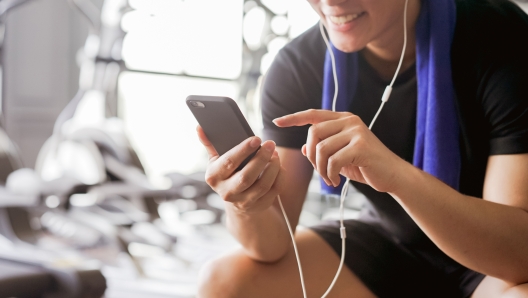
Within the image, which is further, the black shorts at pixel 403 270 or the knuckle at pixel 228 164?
the black shorts at pixel 403 270

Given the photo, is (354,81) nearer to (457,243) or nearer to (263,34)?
(457,243)

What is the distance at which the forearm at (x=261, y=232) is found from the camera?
933 millimetres

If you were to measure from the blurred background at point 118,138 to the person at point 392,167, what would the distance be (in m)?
0.46

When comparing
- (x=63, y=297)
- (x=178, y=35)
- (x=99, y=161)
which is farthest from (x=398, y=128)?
(x=178, y=35)

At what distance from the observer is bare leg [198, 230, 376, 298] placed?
970 millimetres

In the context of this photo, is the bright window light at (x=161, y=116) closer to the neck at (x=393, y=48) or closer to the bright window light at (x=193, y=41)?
the bright window light at (x=193, y=41)

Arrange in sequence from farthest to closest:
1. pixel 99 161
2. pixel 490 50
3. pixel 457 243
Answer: pixel 99 161, pixel 490 50, pixel 457 243

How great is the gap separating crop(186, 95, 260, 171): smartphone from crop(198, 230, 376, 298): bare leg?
262 millimetres

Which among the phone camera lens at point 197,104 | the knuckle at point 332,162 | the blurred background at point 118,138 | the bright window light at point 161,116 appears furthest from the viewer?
the bright window light at point 161,116

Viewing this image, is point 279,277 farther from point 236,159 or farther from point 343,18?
point 343,18

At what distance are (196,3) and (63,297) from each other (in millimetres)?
3078

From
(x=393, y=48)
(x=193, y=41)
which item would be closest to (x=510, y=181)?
(x=393, y=48)

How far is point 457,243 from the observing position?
0.79m

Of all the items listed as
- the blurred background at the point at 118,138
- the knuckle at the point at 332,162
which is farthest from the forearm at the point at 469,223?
the blurred background at the point at 118,138
